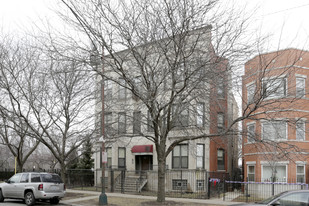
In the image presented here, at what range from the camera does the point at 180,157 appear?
Answer: 86.2 feet

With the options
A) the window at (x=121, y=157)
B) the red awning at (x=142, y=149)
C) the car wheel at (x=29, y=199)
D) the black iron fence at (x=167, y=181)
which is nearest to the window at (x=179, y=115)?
the black iron fence at (x=167, y=181)

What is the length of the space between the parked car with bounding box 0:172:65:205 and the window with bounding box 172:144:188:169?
430 inches

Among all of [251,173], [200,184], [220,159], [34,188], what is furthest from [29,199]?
[220,159]

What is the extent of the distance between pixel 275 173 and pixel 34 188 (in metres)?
14.2

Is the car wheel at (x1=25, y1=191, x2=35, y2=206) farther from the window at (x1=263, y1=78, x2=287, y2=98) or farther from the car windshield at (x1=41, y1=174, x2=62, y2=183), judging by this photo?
the window at (x1=263, y1=78, x2=287, y2=98)

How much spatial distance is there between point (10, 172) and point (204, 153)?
71.7ft

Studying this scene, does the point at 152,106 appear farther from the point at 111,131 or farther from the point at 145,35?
the point at 111,131

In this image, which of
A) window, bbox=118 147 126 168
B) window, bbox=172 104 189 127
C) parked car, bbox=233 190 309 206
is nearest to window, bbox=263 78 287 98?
window, bbox=172 104 189 127

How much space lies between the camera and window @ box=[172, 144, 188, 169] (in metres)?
26.0

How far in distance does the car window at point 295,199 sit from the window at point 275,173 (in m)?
11.7

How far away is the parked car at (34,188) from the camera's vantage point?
16.4 m

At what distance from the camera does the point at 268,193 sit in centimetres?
2108

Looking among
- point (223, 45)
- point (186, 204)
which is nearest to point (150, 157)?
point (186, 204)

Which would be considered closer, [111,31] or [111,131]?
[111,31]
